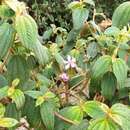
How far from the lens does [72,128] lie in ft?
3.53

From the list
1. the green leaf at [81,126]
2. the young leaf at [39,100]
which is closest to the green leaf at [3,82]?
the young leaf at [39,100]

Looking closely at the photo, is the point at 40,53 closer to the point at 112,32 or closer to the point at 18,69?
the point at 18,69

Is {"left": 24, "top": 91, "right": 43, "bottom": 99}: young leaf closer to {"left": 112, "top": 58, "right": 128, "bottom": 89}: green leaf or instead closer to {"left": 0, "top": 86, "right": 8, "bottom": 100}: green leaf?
{"left": 0, "top": 86, "right": 8, "bottom": 100}: green leaf

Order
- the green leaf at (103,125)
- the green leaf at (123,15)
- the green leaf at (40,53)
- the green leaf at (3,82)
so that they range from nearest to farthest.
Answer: the green leaf at (103,125) < the green leaf at (40,53) < the green leaf at (3,82) < the green leaf at (123,15)

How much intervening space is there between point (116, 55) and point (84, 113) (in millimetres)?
220

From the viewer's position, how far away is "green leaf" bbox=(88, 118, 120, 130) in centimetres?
97

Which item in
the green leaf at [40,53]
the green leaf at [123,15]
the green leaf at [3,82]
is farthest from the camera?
the green leaf at [123,15]

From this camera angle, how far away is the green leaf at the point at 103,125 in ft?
3.19

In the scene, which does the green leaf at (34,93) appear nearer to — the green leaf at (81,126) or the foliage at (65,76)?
the foliage at (65,76)

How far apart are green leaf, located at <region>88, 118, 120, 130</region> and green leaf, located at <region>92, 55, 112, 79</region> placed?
205 mm

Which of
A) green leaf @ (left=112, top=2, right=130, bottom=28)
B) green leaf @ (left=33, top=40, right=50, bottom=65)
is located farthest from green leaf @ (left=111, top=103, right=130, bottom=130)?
green leaf @ (left=112, top=2, right=130, bottom=28)

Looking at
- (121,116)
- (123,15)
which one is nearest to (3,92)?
(121,116)

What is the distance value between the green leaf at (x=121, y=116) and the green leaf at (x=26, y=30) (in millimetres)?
216

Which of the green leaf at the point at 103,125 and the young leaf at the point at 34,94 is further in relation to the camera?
the young leaf at the point at 34,94
